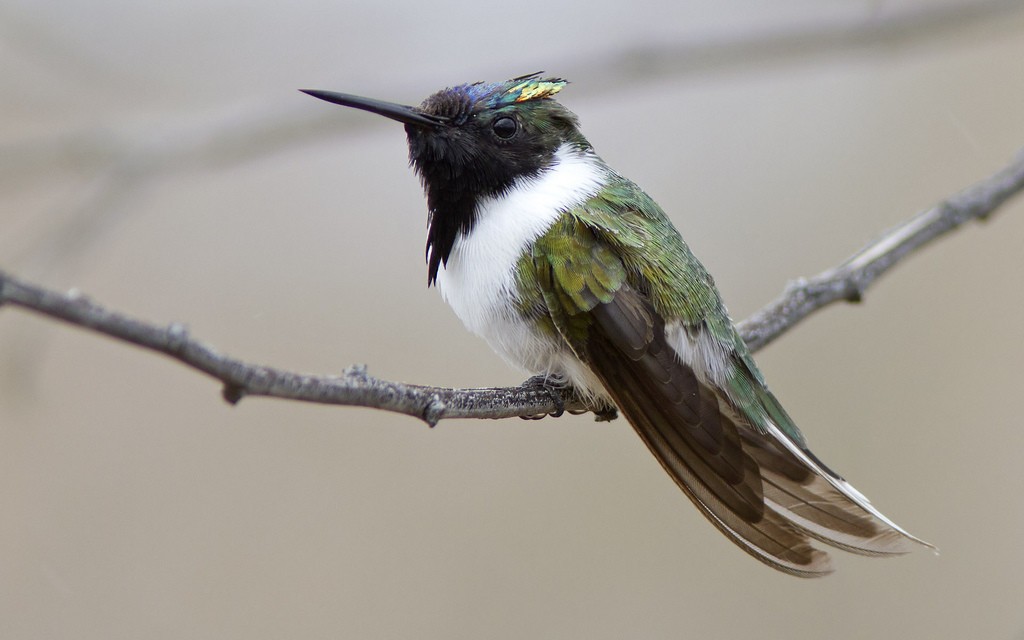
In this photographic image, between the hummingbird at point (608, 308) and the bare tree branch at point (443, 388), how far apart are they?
280 mm

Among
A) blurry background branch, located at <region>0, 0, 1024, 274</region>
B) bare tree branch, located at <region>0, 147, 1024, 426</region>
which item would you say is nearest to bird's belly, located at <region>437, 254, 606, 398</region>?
bare tree branch, located at <region>0, 147, 1024, 426</region>

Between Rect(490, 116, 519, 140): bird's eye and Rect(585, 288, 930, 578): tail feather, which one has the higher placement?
Rect(490, 116, 519, 140): bird's eye

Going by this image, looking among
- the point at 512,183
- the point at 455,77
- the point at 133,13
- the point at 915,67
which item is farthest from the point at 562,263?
the point at 915,67

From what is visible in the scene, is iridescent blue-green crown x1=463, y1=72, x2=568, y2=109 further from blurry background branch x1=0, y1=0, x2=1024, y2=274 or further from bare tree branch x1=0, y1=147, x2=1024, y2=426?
bare tree branch x1=0, y1=147, x2=1024, y2=426

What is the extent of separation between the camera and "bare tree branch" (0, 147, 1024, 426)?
1.37 m

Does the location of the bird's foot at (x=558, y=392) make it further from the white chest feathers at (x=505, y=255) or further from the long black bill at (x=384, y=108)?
the long black bill at (x=384, y=108)

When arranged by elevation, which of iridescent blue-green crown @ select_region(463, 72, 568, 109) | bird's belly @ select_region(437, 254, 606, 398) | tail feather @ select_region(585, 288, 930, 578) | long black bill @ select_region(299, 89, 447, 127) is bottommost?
tail feather @ select_region(585, 288, 930, 578)

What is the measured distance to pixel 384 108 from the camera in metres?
3.05

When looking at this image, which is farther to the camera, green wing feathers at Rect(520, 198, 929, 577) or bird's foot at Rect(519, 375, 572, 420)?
bird's foot at Rect(519, 375, 572, 420)

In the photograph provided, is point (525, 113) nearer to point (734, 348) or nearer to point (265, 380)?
point (734, 348)

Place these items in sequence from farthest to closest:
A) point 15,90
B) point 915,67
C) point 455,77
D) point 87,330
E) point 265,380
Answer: point 915,67, point 15,90, point 455,77, point 265,380, point 87,330

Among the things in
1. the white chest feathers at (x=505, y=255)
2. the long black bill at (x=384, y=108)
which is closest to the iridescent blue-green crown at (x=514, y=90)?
the long black bill at (x=384, y=108)

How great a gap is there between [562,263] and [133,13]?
5.13 meters

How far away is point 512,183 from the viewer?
3.32 m
